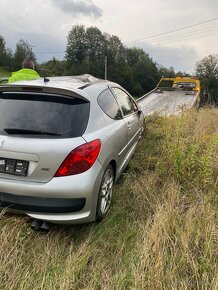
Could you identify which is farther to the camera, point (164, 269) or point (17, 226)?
point (17, 226)

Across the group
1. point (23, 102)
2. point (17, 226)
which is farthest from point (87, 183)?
point (23, 102)

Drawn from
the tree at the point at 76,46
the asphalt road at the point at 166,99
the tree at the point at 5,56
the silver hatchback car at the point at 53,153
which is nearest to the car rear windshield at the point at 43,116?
the silver hatchback car at the point at 53,153

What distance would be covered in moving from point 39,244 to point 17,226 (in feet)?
1.08

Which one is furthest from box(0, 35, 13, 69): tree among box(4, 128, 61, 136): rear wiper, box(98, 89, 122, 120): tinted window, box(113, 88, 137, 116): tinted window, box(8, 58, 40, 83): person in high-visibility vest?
box(4, 128, 61, 136): rear wiper

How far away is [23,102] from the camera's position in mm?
3184

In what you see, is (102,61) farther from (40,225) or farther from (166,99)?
(40,225)

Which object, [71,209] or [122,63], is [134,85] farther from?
[71,209]

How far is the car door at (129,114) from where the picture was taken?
462cm

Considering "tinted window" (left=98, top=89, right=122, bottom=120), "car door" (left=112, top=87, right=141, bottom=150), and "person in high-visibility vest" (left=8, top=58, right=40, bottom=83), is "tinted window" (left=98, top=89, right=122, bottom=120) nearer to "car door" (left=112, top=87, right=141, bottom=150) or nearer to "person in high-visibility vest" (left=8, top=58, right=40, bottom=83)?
"car door" (left=112, top=87, right=141, bottom=150)

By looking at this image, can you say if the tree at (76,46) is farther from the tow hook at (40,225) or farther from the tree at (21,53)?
the tow hook at (40,225)

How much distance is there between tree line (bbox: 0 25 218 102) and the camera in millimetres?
66375

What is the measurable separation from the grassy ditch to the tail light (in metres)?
0.74

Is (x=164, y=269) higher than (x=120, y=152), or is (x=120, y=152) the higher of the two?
(x=120, y=152)

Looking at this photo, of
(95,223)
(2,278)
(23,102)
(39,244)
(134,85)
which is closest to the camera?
(2,278)
